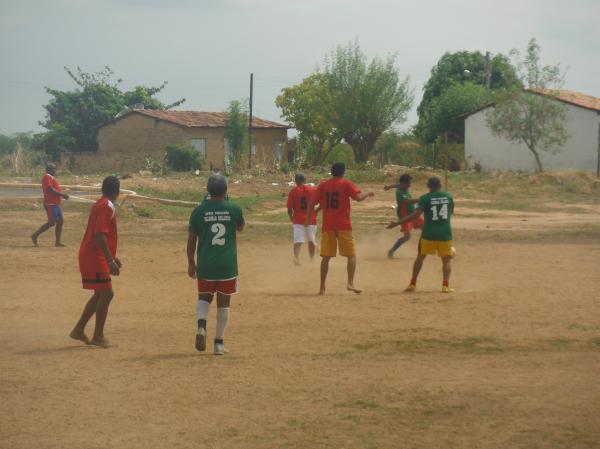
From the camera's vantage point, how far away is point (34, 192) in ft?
118

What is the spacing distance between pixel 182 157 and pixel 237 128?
A: 19.3 feet

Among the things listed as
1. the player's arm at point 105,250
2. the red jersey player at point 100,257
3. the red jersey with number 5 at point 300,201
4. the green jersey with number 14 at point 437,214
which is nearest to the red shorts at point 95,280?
the red jersey player at point 100,257

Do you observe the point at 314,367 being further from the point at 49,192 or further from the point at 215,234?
the point at 49,192

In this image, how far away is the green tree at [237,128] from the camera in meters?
58.4

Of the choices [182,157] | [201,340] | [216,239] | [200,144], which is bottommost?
[201,340]

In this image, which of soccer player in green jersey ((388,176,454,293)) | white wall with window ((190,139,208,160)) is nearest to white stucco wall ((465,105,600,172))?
white wall with window ((190,139,208,160))

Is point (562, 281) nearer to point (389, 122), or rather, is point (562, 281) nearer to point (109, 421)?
point (109, 421)

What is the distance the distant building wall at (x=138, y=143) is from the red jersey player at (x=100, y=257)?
48503 millimetres

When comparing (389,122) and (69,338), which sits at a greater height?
(389,122)

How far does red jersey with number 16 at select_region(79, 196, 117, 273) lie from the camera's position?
9852 mm

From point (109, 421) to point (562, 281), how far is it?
380 inches

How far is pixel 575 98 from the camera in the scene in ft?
175

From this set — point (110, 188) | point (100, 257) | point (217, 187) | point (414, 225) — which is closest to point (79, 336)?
point (100, 257)

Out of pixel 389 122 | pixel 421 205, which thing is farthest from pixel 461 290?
pixel 389 122
